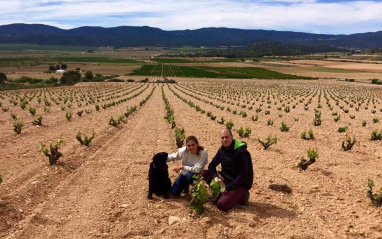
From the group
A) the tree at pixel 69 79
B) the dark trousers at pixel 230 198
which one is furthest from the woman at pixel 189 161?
the tree at pixel 69 79

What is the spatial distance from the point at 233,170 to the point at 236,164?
0.20 meters

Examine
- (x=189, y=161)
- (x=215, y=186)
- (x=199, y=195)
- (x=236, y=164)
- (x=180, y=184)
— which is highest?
(x=236, y=164)

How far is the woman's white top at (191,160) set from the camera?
23.7 feet

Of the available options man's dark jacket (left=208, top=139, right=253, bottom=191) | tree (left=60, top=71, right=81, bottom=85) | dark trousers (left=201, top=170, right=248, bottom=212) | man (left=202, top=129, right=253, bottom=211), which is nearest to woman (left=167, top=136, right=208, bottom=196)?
man (left=202, top=129, right=253, bottom=211)

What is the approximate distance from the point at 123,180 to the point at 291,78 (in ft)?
308

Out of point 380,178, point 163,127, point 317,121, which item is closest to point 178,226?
point 380,178

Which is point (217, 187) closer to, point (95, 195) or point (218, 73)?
point (95, 195)

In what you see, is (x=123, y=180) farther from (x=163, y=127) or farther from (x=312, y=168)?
(x=163, y=127)

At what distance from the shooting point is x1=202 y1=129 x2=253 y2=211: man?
6.44 meters

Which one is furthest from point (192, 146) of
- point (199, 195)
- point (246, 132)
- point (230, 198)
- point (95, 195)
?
point (246, 132)

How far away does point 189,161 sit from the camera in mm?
7410

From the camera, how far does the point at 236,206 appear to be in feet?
23.2

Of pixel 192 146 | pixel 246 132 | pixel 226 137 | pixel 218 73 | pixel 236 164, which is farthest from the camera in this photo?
pixel 218 73

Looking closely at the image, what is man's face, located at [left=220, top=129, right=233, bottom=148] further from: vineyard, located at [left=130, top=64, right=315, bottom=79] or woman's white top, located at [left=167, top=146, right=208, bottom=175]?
vineyard, located at [left=130, top=64, right=315, bottom=79]
